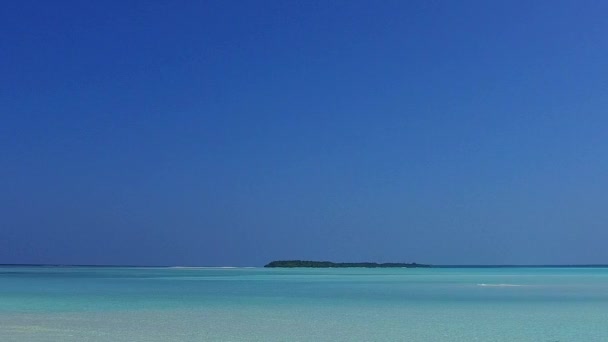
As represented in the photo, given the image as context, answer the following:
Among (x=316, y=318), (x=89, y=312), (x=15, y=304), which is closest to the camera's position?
(x=316, y=318)

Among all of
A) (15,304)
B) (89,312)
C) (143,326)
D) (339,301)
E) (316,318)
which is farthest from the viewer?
(339,301)

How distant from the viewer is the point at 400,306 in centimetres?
2047

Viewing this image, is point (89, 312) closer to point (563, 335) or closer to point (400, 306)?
point (400, 306)

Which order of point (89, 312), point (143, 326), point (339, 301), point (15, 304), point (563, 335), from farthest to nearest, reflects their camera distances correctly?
point (339, 301), point (15, 304), point (89, 312), point (143, 326), point (563, 335)

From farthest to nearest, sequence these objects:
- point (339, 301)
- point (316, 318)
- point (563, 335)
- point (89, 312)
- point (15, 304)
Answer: point (339, 301)
point (15, 304)
point (89, 312)
point (316, 318)
point (563, 335)

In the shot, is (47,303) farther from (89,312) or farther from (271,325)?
(271,325)

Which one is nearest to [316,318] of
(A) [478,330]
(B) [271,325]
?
(B) [271,325]

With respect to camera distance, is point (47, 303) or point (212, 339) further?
point (47, 303)

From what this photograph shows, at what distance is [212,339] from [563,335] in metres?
6.18

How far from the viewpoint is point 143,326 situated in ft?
48.4

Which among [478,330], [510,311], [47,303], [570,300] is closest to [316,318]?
[478,330]

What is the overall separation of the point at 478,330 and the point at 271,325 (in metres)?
3.93

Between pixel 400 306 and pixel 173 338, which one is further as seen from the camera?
pixel 400 306

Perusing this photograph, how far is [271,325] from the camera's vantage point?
14977 millimetres
